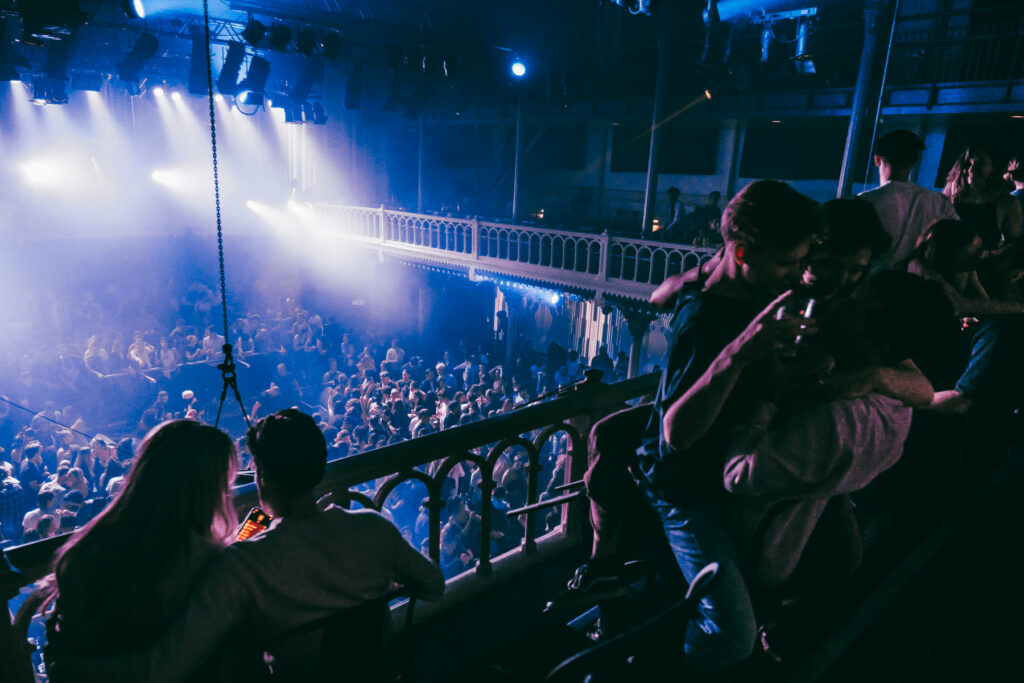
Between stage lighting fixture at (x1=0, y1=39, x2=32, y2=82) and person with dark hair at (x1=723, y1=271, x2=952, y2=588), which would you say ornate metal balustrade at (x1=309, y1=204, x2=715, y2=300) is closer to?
stage lighting fixture at (x1=0, y1=39, x2=32, y2=82)

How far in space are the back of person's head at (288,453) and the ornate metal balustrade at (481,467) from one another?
1.56 ft

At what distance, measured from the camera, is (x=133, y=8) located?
28.4 ft

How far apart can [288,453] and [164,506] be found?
12.0 inches

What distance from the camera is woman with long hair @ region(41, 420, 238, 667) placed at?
4.58 ft

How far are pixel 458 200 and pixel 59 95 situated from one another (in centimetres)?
1017

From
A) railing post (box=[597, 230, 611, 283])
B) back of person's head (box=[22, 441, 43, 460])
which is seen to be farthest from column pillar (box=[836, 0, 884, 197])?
back of person's head (box=[22, 441, 43, 460])

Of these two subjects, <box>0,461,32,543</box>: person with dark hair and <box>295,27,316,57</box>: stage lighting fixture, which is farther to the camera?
<box>295,27,316,57</box>: stage lighting fixture

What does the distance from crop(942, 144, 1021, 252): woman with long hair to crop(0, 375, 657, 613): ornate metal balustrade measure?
1921 mm

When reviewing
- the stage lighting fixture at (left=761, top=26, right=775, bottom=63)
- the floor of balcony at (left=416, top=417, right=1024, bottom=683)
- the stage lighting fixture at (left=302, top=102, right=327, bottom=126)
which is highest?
the stage lighting fixture at (left=761, top=26, right=775, bottom=63)

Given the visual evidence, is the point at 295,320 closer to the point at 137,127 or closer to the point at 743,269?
the point at 137,127

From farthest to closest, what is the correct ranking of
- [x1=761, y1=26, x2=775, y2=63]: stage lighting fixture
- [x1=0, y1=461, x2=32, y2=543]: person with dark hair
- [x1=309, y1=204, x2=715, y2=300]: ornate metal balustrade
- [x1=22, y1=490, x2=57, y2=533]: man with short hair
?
[x1=309, y1=204, x2=715, y2=300]: ornate metal balustrade → [x1=761, y1=26, x2=775, y2=63]: stage lighting fixture → [x1=0, y1=461, x2=32, y2=543]: person with dark hair → [x1=22, y1=490, x2=57, y2=533]: man with short hair

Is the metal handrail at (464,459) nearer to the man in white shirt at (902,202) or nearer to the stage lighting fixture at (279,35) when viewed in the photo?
the man in white shirt at (902,202)

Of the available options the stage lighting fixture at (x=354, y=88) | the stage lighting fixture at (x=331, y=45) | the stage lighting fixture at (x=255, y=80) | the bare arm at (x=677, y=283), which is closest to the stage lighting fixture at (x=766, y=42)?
the stage lighting fixture at (x=331, y=45)

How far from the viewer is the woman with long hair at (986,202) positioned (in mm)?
3135
